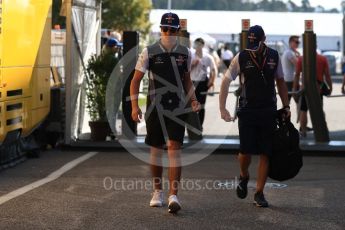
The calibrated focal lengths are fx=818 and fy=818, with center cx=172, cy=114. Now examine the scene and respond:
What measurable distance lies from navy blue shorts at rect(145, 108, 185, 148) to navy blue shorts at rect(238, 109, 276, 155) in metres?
0.65

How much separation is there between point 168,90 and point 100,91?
18.9 feet

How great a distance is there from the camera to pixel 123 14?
117 feet

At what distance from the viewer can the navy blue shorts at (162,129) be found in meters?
8.46

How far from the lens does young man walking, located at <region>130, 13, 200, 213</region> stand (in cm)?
842

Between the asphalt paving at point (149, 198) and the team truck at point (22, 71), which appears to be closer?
the asphalt paving at point (149, 198)

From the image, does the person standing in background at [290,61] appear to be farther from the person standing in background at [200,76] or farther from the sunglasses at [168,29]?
the sunglasses at [168,29]

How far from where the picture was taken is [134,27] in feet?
119

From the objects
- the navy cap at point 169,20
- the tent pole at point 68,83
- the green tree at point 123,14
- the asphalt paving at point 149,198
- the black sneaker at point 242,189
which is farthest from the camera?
the green tree at point 123,14

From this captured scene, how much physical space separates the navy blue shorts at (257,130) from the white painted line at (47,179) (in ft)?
8.72

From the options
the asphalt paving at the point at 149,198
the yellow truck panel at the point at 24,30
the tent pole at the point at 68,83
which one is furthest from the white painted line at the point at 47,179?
the yellow truck panel at the point at 24,30

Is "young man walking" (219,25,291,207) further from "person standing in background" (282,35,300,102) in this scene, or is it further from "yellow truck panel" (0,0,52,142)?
"person standing in background" (282,35,300,102)

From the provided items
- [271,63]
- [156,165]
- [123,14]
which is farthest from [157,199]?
[123,14]

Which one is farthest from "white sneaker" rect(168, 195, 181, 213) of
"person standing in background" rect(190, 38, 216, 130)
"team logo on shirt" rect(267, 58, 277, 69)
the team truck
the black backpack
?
"person standing in background" rect(190, 38, 216, 130)

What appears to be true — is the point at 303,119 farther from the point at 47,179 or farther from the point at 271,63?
the point at 271,63
